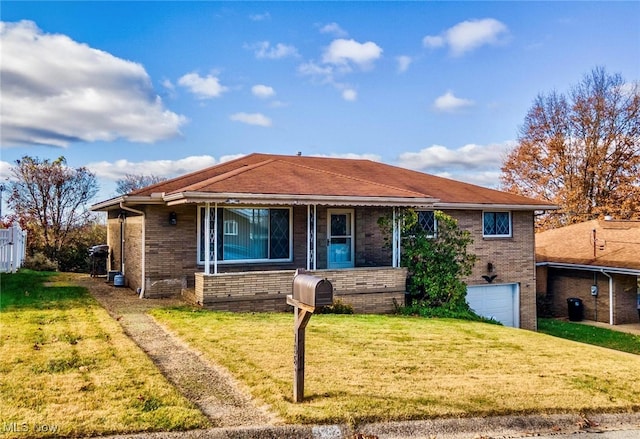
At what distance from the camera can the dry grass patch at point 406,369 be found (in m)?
5.16

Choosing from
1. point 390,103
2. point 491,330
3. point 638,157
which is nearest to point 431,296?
point 491,330

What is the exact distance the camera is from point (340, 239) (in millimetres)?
14852

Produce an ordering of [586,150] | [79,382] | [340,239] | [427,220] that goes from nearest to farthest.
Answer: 1. [79,382]
2. [340,239]
3. [427,220]
4. [586,150]

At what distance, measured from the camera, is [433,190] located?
17.2 meters

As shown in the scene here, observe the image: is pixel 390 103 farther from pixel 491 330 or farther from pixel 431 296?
pixel 491 330

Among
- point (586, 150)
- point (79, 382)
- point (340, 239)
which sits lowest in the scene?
point (79, 382)

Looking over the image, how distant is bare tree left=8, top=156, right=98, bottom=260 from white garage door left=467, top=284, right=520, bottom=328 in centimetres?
1986

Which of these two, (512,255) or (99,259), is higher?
(512,255)

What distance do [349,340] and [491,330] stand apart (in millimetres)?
4346

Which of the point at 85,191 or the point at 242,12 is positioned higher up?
the point at 242,12

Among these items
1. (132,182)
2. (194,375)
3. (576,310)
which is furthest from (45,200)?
(576,310)

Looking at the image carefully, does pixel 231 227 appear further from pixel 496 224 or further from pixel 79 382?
pixel 496 224

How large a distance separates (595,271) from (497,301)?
5.36 metres

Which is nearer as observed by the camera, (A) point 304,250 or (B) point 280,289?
(B) point 280,289
